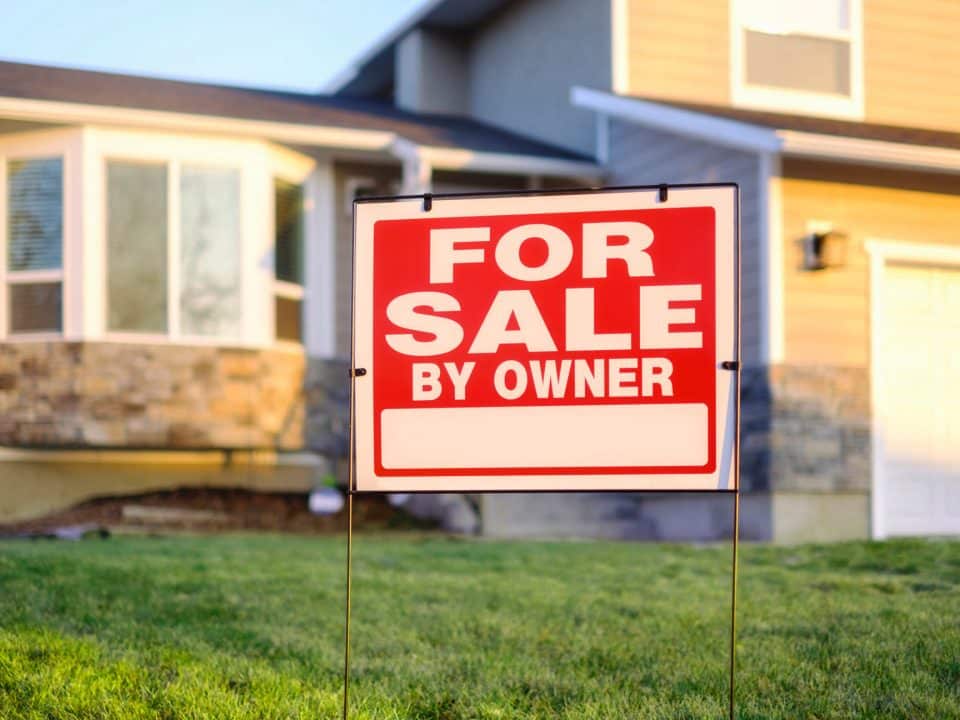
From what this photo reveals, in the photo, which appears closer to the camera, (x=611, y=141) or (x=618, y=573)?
(x=618, y=573)

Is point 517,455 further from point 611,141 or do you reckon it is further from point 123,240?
point 611,141

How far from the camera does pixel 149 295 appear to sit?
1157cm

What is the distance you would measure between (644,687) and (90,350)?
27.0 ft

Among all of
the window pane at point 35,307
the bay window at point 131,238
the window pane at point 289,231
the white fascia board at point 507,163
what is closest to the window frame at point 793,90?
the white fascia board at point 507,163

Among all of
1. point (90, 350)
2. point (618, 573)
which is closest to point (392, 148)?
point (90, 350)

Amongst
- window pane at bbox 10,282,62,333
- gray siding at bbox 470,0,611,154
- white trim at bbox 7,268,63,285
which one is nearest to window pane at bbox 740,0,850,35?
gray siding at bbox 470,0,611,154

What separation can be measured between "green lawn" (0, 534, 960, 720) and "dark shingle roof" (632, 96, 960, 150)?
4592mm

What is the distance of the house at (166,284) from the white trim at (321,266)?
0.02m

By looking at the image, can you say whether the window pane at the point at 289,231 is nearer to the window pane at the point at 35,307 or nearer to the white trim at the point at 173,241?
the white trim at the point at 173,241

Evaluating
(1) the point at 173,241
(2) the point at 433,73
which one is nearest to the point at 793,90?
(2) the point at 433,73

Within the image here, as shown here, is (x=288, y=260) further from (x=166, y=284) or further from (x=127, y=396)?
(x=127, y=396)

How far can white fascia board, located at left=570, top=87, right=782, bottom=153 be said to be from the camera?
33.7ft

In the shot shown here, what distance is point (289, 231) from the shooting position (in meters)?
12.4

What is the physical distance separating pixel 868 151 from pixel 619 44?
11.2 feet
